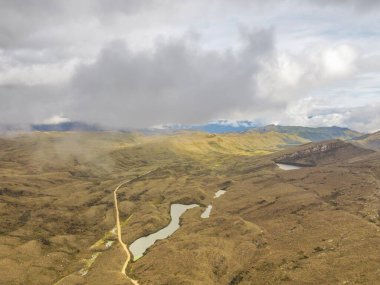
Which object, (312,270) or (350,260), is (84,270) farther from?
(350,260)

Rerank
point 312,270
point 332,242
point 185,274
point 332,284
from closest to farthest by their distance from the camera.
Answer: point 332,284, point 312,270, point 185,274, point 332,242

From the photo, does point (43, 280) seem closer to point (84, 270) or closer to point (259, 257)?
point (84, 270)

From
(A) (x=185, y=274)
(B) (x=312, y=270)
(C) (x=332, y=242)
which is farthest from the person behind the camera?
(C) (x=332, y=242)

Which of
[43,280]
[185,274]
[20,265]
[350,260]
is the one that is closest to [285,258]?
[350,260]

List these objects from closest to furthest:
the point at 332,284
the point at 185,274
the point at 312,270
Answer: the point at 332,284 < the point at 312,270 < the point at 185,274

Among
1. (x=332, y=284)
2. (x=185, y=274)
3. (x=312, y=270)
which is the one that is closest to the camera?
(x=332, y=284)

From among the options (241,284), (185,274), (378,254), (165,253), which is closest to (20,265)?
(165,253)

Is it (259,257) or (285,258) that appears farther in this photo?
(259,257)

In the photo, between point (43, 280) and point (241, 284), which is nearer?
point (241, 284)

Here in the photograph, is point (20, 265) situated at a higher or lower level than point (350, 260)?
lower
